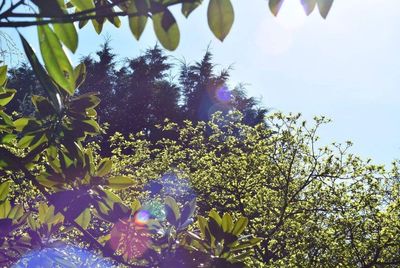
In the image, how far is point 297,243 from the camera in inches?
307

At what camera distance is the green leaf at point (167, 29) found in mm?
731

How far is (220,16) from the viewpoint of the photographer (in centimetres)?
73

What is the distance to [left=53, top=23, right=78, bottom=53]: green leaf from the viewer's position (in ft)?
2.39

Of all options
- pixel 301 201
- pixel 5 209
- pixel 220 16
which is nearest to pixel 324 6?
pixel 220 16

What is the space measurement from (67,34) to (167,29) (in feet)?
0.60

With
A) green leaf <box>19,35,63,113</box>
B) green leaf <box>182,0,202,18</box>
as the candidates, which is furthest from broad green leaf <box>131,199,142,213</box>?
green leaf <box>182,0,202,18</box>

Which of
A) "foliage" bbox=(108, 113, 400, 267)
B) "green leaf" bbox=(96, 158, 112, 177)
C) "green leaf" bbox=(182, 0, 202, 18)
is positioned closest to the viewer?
"green leaf" bbox=(182, 0, 202, 18)

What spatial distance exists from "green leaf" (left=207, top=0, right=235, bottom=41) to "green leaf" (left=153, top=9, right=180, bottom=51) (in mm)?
70

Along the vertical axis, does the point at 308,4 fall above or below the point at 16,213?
above

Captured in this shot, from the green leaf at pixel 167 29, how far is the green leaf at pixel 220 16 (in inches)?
2.7

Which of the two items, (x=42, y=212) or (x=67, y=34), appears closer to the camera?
(x=67, y=34)

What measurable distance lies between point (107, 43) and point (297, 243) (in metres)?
22.8

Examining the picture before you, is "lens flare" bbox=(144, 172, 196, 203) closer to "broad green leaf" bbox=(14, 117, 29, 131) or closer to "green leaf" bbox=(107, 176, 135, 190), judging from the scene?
"green leaf" bbox=(107, 176, 135, 190)

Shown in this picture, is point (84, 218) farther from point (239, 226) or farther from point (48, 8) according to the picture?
point (48, 8)
